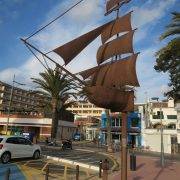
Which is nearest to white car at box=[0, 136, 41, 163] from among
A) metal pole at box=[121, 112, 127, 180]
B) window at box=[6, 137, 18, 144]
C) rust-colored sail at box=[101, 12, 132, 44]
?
window at box=[6, 137, 18, 144]

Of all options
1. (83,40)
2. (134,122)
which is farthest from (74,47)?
(134,122)

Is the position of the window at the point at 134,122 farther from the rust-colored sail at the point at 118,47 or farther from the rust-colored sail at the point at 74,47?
the rust-colored sail at the point at 74,47

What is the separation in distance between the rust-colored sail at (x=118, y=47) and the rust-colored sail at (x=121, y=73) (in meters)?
1.08

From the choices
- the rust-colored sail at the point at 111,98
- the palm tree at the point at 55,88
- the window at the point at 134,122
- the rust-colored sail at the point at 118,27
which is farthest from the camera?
the window at the point at 134,122

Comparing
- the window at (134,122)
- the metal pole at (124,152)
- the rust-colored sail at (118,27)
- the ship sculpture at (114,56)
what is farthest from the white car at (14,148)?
the window at (134,122)

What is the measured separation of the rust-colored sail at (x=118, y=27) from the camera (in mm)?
17750

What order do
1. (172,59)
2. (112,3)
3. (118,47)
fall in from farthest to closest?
(172,59) < (112,3) < (118,47)

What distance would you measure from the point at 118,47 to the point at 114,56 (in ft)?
1.99

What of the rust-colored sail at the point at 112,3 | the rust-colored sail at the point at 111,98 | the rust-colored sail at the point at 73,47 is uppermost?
the rust-colored sail at the point at 112,3

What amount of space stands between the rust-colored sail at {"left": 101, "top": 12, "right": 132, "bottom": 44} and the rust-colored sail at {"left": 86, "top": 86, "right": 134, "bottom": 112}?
479 cm

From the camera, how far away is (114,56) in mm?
17703

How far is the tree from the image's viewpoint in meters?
27.3

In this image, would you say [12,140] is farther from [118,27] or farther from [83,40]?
[118,27]

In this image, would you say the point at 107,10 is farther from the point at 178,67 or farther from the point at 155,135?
the point at 155,135
